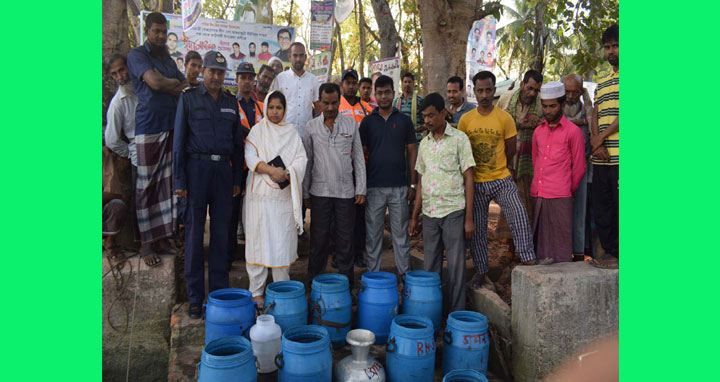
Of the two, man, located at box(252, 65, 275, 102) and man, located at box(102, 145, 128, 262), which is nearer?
man, located at box(102, 145, 128, 262)

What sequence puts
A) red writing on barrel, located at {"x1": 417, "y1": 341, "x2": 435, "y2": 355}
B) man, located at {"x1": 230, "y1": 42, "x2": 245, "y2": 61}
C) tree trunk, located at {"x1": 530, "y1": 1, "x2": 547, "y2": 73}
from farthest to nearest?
tree trunk, located at {"x1": 530, "y1": 1, "x2": 547, "y2": 73}, man, located at {"x1": 230, "y1": 42, "x2": 245, "y2": 61}, red writing on barrel, located at {"x1": 417, "y1": 341, "x2": 435, "y2": 355}

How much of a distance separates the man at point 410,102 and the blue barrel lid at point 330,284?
222 centimetres

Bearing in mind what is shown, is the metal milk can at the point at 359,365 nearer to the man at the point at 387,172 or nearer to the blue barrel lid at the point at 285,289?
the blue barrel lid at the point at 285,289

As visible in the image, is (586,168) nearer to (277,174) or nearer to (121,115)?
(277,174)

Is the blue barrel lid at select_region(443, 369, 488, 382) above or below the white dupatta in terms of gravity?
below

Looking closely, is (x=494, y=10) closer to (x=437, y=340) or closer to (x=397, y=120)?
(x=397, y=120)

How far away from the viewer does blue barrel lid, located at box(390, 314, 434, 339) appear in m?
2.99

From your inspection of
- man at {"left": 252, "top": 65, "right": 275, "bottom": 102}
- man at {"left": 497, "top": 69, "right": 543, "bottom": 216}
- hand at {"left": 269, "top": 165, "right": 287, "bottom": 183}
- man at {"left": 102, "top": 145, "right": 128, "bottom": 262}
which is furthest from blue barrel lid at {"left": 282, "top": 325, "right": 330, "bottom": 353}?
man at {"left": 252, "top": 65, "right": 275, "bottom": 102}

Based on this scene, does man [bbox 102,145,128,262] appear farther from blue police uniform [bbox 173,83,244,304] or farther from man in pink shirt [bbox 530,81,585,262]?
man in pink shirt [bbox 530,81,585,262]

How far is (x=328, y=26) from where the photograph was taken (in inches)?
320

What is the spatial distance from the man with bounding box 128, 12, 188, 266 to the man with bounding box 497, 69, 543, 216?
3140 mm

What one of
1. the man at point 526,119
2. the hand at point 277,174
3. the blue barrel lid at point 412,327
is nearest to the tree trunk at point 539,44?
A: the man at point 526,119

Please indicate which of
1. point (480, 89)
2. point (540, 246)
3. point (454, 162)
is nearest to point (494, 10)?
point (480, 89)

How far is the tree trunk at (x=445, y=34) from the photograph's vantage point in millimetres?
5016
